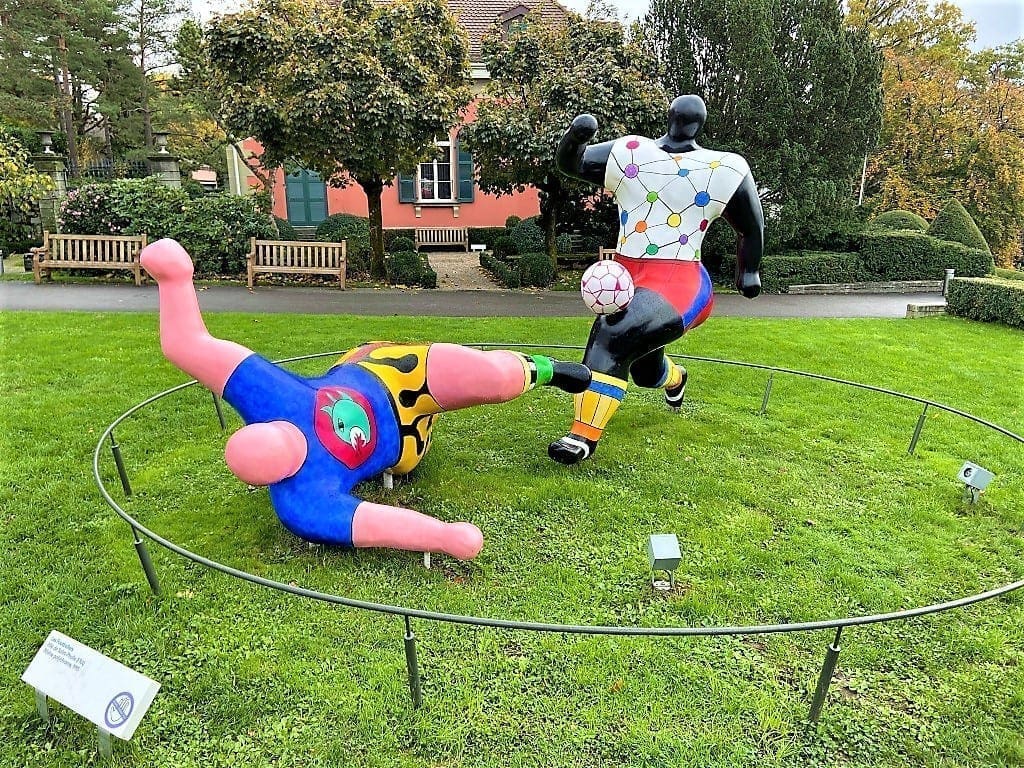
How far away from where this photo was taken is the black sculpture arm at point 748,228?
536 cm

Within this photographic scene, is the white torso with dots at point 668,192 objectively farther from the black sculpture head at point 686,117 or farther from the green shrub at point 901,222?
the green shrub at point 901,222

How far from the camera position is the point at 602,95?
1327cm

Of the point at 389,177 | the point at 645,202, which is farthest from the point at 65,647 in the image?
the point at 389,177

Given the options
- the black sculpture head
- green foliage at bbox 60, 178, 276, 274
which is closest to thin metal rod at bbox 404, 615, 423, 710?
the black sculpture head

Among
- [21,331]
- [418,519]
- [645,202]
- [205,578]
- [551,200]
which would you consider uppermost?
[551,200]

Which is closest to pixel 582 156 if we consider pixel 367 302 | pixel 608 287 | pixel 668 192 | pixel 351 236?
pixel 668 192

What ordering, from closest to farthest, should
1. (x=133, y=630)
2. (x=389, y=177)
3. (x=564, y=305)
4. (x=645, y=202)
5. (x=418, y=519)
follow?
(x=133, y=630) < (x=418, y=519) < (x=645, y=202) < (x=564, y=305) < (x=389, y=177)

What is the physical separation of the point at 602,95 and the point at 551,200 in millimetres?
2541

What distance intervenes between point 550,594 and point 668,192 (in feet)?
10.1

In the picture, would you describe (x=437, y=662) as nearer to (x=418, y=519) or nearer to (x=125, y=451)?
(x=418, y=519)

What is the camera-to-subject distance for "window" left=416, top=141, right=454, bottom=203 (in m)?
21.4

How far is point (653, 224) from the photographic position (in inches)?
211

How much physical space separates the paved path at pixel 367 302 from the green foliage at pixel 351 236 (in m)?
1.82

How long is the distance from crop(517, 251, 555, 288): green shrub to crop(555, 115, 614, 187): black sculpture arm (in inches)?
361
